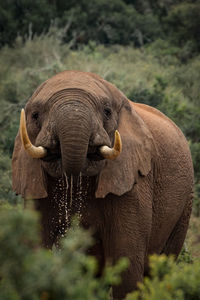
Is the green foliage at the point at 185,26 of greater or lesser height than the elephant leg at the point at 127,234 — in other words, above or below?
below

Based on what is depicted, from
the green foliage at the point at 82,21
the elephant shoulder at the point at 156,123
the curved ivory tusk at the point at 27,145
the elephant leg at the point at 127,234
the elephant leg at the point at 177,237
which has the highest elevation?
the curved ivory tusk at the point at 27,145

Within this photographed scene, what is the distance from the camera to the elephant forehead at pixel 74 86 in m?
5.12

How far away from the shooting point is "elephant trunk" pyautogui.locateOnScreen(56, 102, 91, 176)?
4746 mm

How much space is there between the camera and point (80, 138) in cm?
475

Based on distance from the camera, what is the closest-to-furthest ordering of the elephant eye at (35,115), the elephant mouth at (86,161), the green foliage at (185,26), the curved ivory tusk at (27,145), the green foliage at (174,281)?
the green foliage at (174,281)
the curved ivory tusk at (27,145)
the elephant mouth at (86,161)
the elephant eye at (35,115)
the green foliage at (185,26)

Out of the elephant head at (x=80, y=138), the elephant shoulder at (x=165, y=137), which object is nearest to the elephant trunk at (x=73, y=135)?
the elephant head at (x=80, y=138)

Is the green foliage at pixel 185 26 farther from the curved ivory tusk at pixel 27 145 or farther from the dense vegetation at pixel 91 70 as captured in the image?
the curved ivory tusk at pixel 27 145

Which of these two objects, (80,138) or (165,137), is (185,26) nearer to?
(165,137)

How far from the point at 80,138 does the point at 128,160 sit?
2.74ft

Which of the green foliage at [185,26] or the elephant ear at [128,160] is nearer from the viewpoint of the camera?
the elephant ear at [128,160]

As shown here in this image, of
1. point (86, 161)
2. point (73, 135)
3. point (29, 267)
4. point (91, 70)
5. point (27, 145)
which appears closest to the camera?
point (29, 267)

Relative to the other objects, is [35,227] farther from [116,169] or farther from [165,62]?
[165,62]

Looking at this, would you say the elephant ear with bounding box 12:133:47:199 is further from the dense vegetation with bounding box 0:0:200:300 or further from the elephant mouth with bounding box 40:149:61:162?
the dense vegetation with bounding box 0:0:200:300

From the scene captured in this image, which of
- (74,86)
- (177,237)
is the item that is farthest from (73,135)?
(177,237)
